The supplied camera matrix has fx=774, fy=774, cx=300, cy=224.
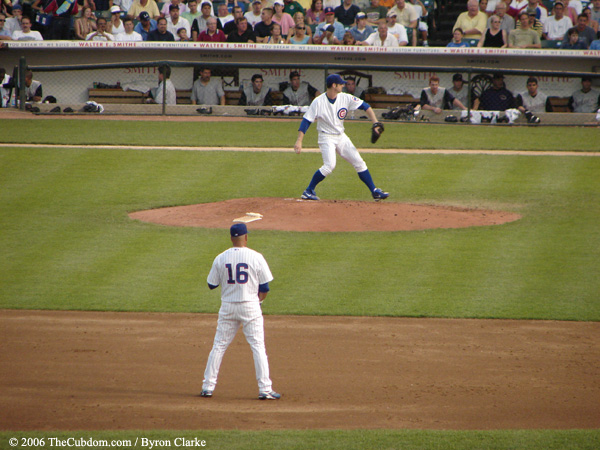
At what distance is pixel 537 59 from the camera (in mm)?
21078

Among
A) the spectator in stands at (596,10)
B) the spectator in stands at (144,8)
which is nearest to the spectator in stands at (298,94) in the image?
the spectator in stands at (144,8)

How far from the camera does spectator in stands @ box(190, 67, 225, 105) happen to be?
2116cm

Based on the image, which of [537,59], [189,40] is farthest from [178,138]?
[537,59]

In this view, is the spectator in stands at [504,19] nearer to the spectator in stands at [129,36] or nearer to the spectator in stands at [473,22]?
the spectator in stands at [473,22]

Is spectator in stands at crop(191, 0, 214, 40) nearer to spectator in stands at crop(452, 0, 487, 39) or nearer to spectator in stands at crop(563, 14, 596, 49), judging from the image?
Result: spectator in stands at crop(452, 0, 487, 39)

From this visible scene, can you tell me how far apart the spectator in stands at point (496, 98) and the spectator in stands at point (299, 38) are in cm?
493

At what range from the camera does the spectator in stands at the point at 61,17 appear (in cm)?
2167

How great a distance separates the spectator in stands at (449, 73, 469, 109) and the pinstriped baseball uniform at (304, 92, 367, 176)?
8713mm

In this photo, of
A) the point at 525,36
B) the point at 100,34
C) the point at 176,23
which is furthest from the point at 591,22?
the point at 100,34

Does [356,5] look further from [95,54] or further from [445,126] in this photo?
[95,54]

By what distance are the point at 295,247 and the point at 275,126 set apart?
9.26 m

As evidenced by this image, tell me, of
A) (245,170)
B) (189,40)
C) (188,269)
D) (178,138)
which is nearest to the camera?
(188,269)

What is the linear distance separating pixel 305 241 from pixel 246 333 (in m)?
5.57
